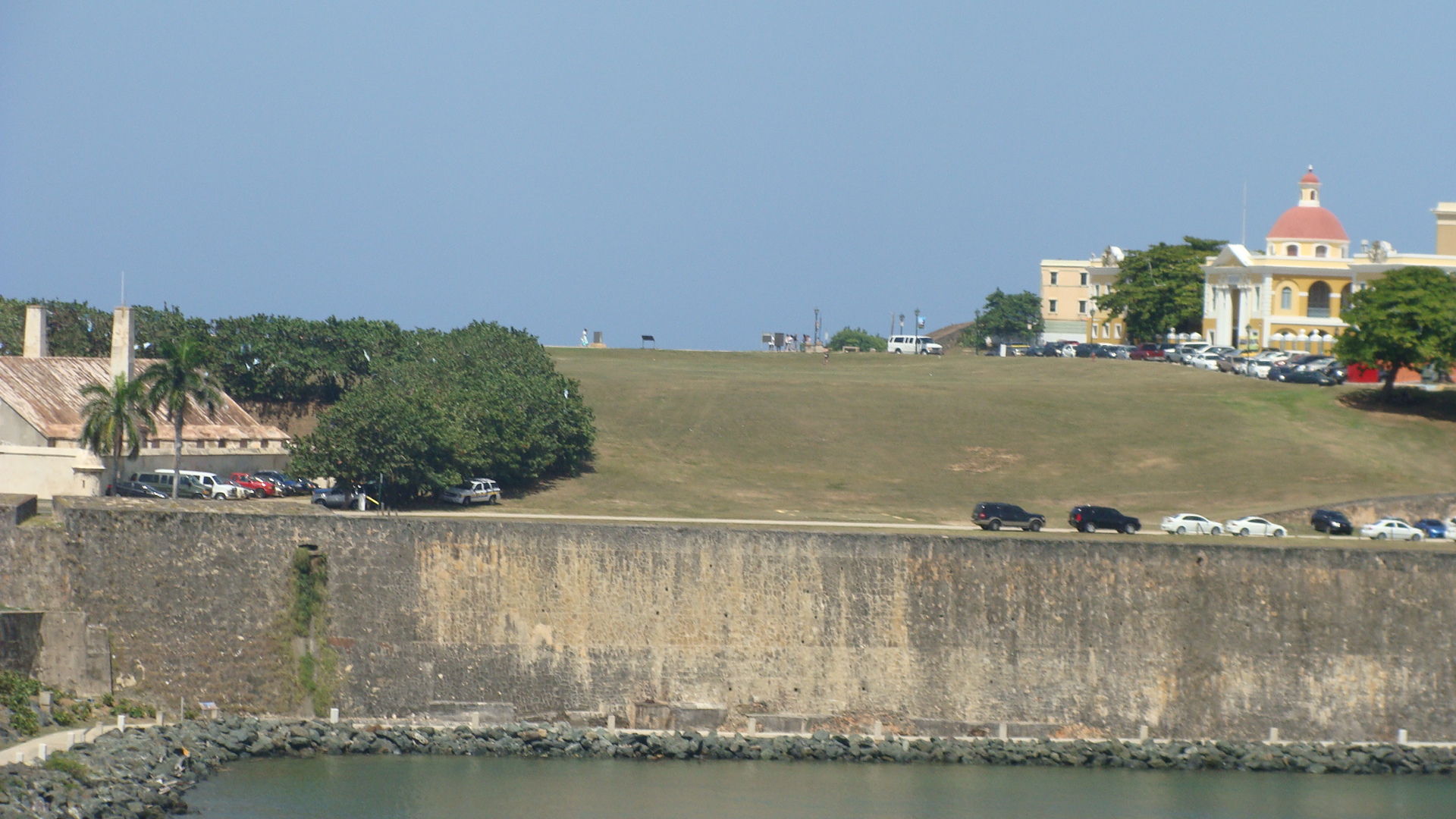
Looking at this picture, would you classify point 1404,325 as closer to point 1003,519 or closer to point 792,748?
point 1003,519

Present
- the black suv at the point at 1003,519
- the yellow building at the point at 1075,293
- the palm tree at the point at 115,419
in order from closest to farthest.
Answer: the palm tree at the point at 115,419
the black suv at the point at 1003,519
the yellow building at the point at 1075,293

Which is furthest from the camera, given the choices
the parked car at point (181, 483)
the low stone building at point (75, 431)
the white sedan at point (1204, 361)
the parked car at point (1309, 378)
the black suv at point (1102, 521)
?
the white sedan at point (1204, 361)

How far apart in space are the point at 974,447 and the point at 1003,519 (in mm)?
13114

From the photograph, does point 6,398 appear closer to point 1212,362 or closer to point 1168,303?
point 1212,362

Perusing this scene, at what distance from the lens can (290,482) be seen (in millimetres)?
49094

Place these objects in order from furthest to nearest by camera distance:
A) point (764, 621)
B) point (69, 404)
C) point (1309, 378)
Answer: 1. point (1309, 378)
2. point (69, 404)
3. point (764, 621)

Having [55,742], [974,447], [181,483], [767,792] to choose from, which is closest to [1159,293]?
[974,447]

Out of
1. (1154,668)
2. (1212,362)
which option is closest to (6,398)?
(1154,668)

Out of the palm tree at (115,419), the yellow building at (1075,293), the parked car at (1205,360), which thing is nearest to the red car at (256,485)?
the palm tree at (115,419)

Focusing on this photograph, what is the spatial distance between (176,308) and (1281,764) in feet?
148

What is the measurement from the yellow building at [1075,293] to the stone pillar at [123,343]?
63.3 m

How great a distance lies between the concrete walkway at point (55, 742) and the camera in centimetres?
3131

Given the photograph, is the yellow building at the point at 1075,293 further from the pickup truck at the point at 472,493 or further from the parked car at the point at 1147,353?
the pickup truck at the point at 472,493

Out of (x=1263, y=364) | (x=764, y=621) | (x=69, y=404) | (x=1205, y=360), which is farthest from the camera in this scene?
(x=1205, y=360)
